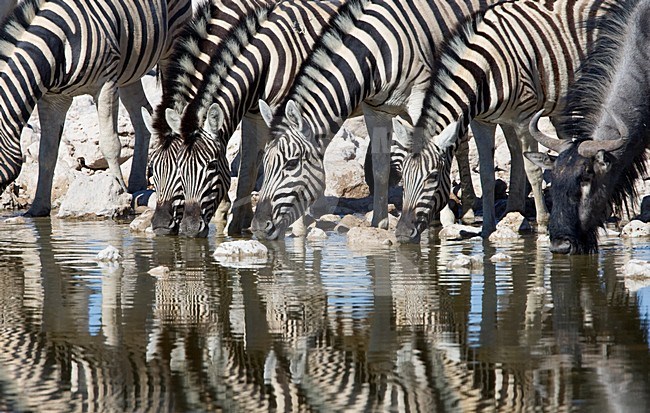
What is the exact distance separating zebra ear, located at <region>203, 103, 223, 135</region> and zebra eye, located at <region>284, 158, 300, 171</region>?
3.27ft

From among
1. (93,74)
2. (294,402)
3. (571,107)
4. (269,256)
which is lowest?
(294,402)

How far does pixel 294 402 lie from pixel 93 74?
8.88 m

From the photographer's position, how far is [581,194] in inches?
372

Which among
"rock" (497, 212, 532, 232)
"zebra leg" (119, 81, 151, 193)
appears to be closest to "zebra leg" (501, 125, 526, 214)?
"rock" (497, 212, 532, 232)

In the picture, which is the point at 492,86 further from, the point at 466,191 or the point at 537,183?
the point at 466,191

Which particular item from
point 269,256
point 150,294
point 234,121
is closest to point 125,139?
point 234,121

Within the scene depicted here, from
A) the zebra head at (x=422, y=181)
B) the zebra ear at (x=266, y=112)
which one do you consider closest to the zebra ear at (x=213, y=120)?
the zebra ear at (x=266, y=112)

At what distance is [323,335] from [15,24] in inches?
296

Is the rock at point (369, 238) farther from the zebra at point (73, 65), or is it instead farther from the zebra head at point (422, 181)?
the zebra at point (73, 65)

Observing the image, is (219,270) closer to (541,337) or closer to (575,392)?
(541,337)

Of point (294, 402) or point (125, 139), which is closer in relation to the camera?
point (294, 402)

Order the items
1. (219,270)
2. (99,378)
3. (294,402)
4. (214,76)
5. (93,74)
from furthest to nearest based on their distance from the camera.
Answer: (93,74), (214,76), (219,270), (99,378), (294,402)

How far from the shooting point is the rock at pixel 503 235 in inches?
421

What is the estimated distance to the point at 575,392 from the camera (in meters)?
4.82
